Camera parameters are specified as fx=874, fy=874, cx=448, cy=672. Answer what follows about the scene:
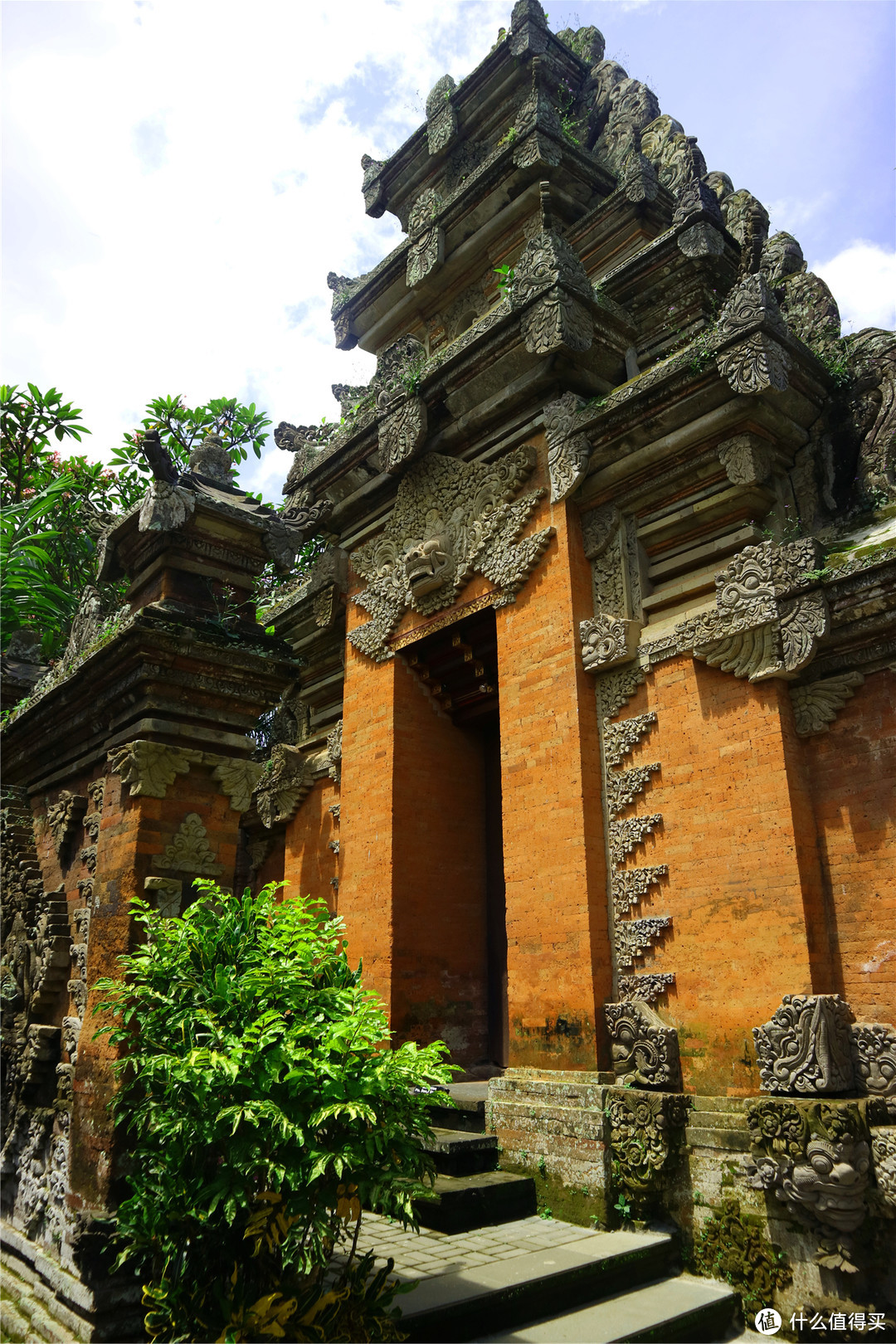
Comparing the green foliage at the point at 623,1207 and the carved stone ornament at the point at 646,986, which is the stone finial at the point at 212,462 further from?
the green foliage at the point at 623,1207

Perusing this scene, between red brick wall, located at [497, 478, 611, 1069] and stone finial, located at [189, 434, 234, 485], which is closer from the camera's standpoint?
stone finial, located at [189, 434, 234, 485]

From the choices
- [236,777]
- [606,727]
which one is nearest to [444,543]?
[606,727]

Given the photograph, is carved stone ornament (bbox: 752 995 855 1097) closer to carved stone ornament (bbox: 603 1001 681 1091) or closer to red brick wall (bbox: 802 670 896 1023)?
red brick wall (bbox: 802 670 896 1023)

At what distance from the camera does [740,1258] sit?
5.81 m

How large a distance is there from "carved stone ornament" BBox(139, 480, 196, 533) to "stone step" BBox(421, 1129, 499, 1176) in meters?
5.21

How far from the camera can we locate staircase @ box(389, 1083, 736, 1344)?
4914mm

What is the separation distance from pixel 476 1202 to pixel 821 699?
15.0 feet

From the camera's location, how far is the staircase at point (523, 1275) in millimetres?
4914

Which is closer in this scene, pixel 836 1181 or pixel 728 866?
pixel 836 1181

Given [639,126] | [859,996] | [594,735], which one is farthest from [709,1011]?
[639,126]

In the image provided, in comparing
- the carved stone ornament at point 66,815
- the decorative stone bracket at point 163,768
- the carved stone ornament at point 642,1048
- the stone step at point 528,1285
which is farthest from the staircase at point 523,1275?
the carved stone ornament at point 66,815

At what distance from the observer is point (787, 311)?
8.74 metres

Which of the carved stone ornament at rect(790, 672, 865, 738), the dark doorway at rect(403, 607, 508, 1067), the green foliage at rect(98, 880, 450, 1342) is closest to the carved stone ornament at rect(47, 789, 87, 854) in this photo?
the green foliage at rect(98, 880, 450, 1342)

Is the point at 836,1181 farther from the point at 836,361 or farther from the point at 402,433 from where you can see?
the point at 402,433
